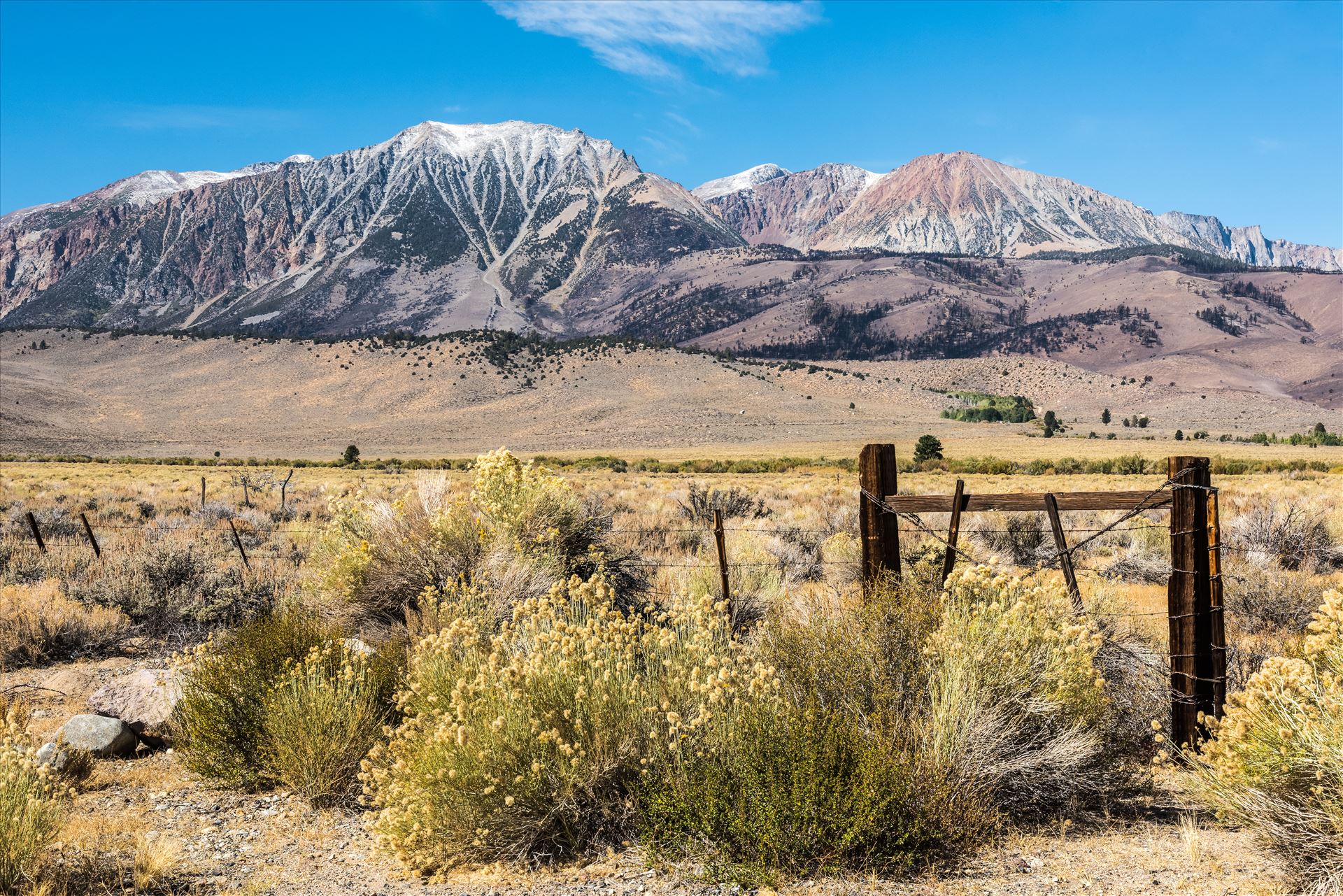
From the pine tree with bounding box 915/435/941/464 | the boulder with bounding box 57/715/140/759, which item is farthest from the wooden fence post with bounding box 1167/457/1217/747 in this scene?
the pine tree with bounding box 915/435/941/464

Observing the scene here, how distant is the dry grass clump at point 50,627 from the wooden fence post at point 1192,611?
34.4 ft

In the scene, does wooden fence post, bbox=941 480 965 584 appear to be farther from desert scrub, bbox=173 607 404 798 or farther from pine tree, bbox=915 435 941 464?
pine tree, bbox=915 435 941 464

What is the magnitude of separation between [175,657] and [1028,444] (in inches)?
2846

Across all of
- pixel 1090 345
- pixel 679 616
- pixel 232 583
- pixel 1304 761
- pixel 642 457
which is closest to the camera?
pixel 1304 761

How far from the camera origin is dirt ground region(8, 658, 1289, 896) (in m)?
4.73

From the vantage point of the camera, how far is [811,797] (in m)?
4.73

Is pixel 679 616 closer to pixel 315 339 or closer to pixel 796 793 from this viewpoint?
pixel 796 793

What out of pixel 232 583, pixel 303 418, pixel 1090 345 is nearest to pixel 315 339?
pixel 303 418

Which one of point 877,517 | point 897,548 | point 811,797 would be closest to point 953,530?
point 897,548

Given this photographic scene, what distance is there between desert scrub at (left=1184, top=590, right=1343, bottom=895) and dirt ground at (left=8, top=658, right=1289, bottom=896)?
20cm

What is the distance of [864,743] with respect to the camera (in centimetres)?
510

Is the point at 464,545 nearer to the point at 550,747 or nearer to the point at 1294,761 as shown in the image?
the point at 550,747

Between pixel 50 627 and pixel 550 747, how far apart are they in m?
7.71

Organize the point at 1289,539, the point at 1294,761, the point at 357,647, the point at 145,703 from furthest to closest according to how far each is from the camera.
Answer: the point at 1289,539 → the point at 357,647 → the point at 145,703 → the point at 1294,761
